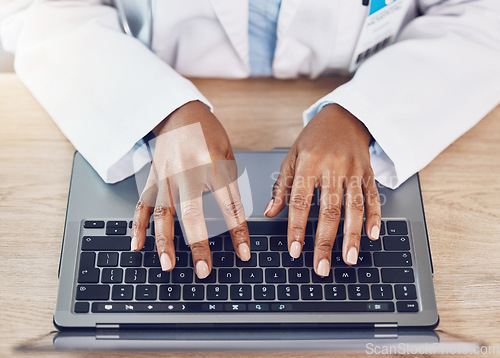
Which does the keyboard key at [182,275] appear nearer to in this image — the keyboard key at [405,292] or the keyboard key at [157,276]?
the keyboard key at [157,276]

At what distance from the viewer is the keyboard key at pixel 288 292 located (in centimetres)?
54

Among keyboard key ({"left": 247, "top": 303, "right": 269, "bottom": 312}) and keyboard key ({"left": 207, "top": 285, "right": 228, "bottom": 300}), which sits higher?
keyboard key ({"left": 207, "top": 285, "right": 228, "bottom": 300})

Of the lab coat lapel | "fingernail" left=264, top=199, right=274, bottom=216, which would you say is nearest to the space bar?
"fingernail" left=264, top=199, right=274, bottom=216

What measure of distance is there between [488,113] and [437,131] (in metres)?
0.13

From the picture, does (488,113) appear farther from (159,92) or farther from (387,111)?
(159,92)

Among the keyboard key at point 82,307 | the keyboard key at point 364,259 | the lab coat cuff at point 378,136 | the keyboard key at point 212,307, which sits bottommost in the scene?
the keyboard key at point 82,307

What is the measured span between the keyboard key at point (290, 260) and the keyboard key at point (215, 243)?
8cm

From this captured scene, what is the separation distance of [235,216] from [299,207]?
84mm

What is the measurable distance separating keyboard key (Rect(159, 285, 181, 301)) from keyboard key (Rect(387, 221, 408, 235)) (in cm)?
28

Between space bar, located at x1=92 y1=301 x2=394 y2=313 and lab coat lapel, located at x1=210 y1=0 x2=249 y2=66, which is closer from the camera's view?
space bar, located at x1=92 y1=301 x2=394 y2=313

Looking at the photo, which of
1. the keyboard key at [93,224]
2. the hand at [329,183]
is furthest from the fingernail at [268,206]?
the keyboard key at [93,224]

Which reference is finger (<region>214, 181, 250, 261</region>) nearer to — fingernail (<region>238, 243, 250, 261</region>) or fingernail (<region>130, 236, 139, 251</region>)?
fingernail (<region>238, 243, 250, 261</region>)

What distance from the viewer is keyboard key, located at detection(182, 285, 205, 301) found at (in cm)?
54

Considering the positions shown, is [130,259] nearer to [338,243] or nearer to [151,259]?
[151,259]
